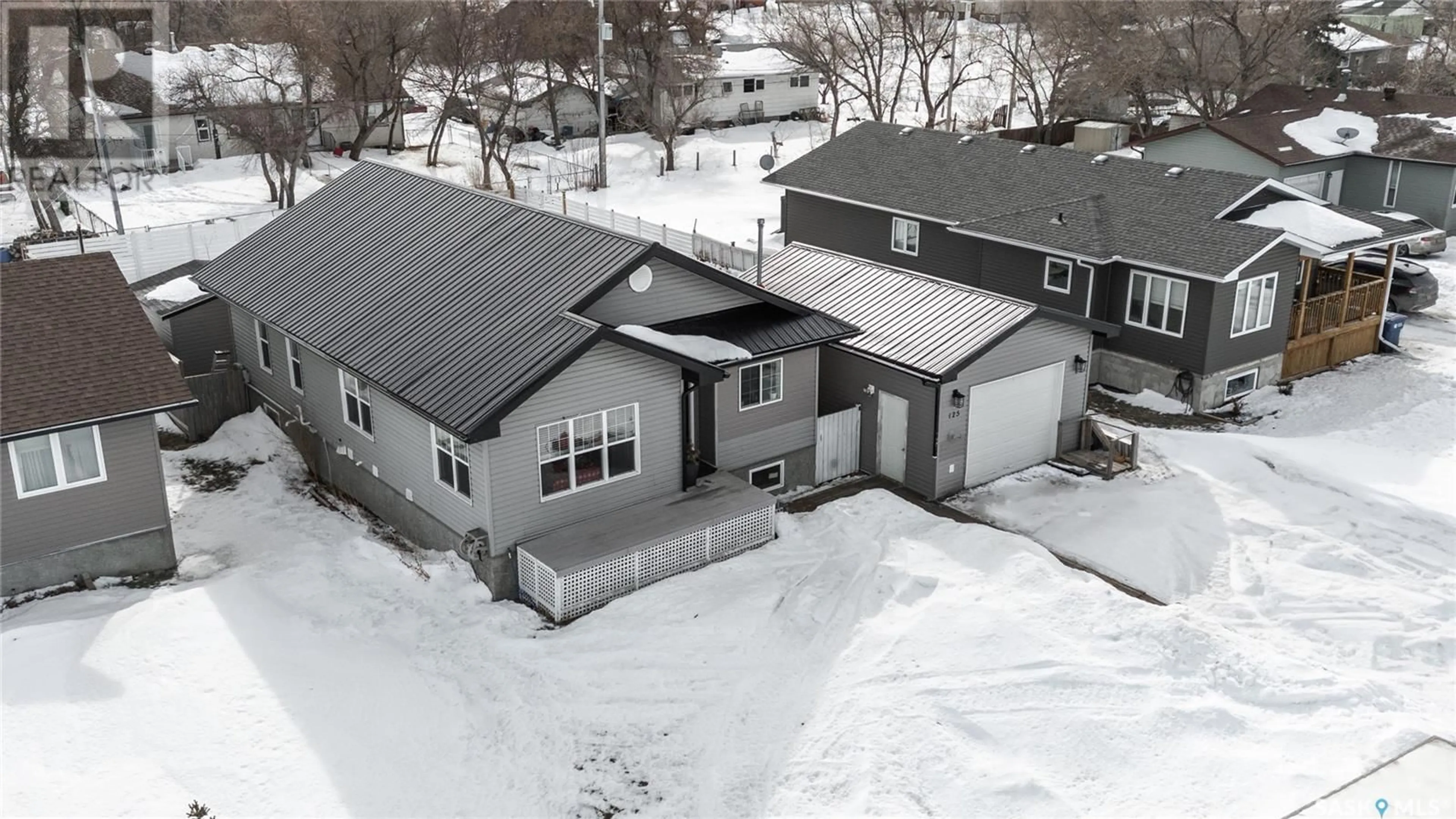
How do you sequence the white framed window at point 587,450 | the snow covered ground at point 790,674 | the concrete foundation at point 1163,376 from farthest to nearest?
1. the concrete foundation at point 1163,376
2. the white framed window at point 587,450
3. the snow covered ground at point 790,674

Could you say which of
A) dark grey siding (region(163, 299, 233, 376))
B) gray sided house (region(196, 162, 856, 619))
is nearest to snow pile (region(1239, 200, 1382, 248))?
gray sided house (region(196, 162, 856, 619))

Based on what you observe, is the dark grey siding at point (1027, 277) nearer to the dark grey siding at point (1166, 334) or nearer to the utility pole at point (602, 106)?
the dark grey siding at point (1166, 334)

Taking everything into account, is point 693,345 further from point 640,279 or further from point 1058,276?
point 1058,276

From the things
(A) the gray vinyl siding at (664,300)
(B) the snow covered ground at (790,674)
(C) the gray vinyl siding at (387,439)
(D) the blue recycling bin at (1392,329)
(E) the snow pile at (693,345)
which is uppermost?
(A) the gray vinyl siding at (664,300)

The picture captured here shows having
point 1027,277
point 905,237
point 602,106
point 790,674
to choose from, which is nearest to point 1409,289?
point 1027,277

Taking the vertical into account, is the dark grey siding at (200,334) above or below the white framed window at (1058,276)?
below

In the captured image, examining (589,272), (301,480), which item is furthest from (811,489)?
(301,480)

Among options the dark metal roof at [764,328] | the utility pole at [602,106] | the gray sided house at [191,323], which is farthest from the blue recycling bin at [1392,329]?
the utility pole at [602,106]
